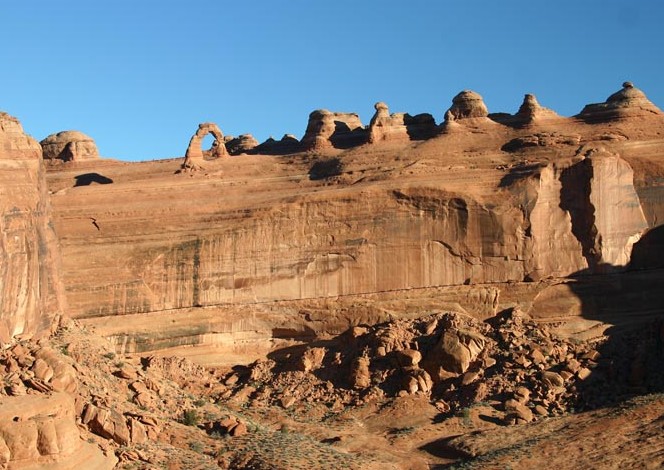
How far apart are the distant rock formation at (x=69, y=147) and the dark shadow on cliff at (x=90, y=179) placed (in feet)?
12.2

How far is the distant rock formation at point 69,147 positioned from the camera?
169 ft

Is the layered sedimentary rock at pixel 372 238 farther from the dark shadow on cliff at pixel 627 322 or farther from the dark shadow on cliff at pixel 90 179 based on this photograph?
the dark shadow on cliff at pixel 90 179

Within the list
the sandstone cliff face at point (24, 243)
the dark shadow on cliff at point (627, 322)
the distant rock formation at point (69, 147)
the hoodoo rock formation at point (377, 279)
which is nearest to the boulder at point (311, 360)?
the hoodoo rock formation at point (377, 279)

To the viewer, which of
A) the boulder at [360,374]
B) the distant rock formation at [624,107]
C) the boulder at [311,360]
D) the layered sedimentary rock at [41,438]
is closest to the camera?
the layered sedimentary rock at [41,438]

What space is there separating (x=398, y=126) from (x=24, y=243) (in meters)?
16.0

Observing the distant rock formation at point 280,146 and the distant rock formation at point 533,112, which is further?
the distant rock formation at point 280,146

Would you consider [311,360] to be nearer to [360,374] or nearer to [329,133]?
[360,374]

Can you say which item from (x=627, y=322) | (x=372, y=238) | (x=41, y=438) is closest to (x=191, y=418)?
(x=41, y=438)

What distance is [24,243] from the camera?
117 ft

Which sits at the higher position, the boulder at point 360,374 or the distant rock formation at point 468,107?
the distant rock formation at point 468,107

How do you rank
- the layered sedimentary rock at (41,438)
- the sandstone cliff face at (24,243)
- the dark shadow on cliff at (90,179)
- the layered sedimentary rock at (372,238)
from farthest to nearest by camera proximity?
1. the dark shadow on cliff at (90,179)
2. the layered sedimentary rock at (372,238)
3. the sandstone cliff face at (24,243)
4. the layered sedimentary rock at (41,438)

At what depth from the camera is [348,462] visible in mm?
31109

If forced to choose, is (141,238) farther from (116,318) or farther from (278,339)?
(278,339)

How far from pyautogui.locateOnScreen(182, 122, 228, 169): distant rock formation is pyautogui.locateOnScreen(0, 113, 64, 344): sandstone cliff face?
667 centimetres
